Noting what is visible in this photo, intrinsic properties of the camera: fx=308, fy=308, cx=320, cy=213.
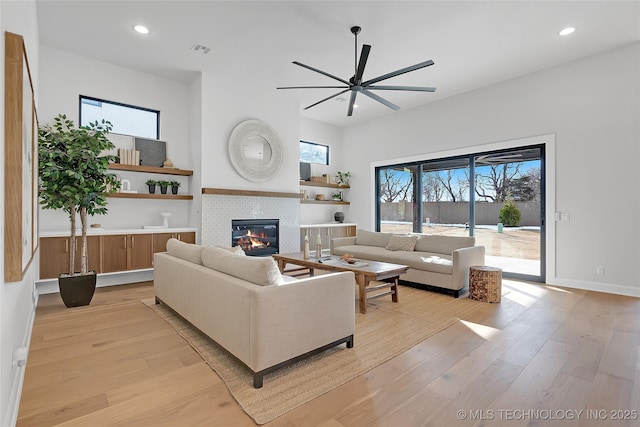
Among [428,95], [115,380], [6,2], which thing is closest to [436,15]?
[428,95]

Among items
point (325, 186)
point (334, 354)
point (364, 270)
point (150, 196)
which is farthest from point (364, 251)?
point (150, 196)

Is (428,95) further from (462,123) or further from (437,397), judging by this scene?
(437,397)

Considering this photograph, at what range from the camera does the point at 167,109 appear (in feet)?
17.6

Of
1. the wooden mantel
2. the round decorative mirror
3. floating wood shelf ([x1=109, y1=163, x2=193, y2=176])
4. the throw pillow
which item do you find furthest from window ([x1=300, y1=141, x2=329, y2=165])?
the throw pillow

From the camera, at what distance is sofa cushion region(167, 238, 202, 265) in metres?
2.97

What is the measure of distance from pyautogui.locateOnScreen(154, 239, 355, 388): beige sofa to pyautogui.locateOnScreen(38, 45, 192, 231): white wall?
2863 millimetres

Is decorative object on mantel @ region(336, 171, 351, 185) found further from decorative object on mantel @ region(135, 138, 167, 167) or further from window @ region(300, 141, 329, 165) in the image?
decorative object on mantel @ region(135, 138, 167, 167)

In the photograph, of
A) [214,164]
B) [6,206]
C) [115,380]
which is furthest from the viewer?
[214,164]

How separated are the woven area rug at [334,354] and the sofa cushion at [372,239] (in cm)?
186

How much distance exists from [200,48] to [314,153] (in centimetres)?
377

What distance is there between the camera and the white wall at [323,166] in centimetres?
746

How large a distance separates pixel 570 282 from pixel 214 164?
593 centimetres

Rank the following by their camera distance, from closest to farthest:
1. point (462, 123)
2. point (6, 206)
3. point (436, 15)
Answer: point (6, 206) → point (436, 15) → point (462, 123)

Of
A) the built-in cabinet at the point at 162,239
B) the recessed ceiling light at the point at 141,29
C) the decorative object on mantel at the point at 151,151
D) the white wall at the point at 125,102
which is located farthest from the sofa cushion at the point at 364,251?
the recessed ceiling light at the point at 141,29
